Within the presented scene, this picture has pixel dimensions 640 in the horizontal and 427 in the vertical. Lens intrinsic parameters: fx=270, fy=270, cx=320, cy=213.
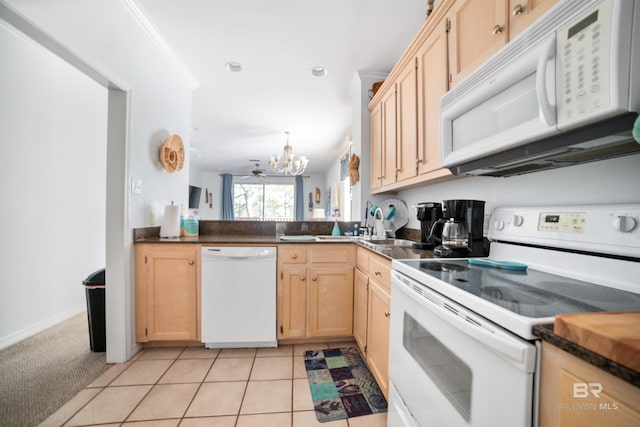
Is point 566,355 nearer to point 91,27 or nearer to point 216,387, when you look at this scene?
point 216,387

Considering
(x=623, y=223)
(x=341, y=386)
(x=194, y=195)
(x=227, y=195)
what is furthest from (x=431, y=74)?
(x=227, y=195)

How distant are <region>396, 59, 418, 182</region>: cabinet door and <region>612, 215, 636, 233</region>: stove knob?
102cm

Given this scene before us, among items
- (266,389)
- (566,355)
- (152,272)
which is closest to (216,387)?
(266,389)

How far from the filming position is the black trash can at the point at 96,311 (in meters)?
2.03

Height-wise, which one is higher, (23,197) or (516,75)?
(516,75)

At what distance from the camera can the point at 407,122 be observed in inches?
73.6

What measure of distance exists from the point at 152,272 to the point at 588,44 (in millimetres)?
2574

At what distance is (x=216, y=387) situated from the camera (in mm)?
1680

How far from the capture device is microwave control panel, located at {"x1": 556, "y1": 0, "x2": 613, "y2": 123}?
24.4 inches

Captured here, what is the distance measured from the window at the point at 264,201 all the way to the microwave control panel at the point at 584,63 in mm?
8749

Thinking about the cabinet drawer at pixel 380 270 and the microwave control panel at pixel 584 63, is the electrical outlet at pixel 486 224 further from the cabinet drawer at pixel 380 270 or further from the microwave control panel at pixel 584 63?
the microwave control panel at pixel 584 63

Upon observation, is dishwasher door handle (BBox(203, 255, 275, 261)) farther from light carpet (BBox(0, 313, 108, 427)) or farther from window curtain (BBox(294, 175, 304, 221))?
window curtain (BBox(294, 175, 304, 221))

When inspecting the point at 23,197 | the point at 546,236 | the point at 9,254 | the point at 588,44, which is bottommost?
the point at 9,254

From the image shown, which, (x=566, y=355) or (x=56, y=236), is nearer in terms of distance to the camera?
(x=566, y=355)
